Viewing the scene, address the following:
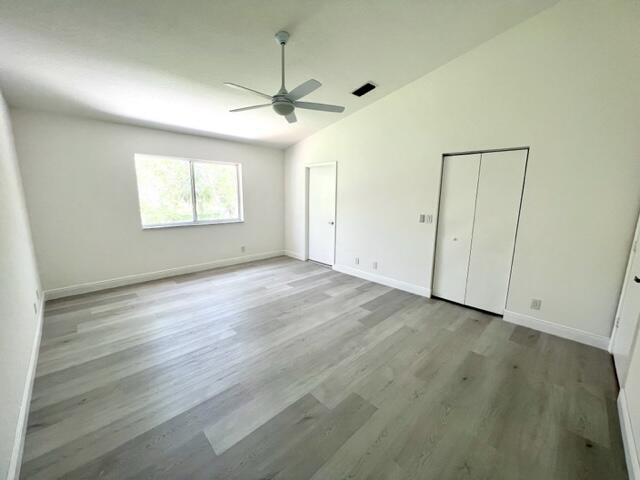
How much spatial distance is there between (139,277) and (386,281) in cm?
415

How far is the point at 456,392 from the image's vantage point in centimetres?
199

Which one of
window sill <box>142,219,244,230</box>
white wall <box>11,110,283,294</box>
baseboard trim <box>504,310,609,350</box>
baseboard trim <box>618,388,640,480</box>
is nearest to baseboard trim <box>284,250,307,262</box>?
window sill <box>142,219,244,230</box>

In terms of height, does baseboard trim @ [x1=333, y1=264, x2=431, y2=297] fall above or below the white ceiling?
below

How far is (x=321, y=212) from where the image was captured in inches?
215

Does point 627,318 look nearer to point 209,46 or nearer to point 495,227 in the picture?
point 495,227

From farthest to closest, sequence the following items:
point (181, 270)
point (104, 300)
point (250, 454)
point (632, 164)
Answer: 1. point (181, 270)
2. point (104, 300)
3. point (632, 164)
4. point (250, 454)

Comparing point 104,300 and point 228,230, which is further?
point 228,230

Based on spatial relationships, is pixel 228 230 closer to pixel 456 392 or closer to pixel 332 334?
pixel 332 334

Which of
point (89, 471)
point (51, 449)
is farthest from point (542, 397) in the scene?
point (51, 449)

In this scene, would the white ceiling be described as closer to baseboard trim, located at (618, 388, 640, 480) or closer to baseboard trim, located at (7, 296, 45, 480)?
baseboard trim, located at (7, 296, 45, 480)

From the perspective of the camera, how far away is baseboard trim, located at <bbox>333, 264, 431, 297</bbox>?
3.87 m

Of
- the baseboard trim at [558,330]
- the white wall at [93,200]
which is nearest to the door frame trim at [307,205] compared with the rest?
the white wall at [93,200]

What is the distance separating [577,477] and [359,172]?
4.01 m

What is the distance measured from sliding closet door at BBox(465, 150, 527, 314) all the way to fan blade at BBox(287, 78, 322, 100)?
2331 millimetres
